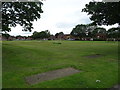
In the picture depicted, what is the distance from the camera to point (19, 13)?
52.4ft

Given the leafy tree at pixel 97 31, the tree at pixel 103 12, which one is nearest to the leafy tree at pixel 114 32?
the tree at pixel 103 12

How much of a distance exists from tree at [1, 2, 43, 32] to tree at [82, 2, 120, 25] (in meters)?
5.98

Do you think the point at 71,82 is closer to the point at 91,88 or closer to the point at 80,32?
the point at 91,88

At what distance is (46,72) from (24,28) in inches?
434

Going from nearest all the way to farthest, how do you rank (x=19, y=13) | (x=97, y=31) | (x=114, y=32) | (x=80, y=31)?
(x=19, y=13) → (x=114, y=32) → (x=80, y=31) → (x=97, y=31)

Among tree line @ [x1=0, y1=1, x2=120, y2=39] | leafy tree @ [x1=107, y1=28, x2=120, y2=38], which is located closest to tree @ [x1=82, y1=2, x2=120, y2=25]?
tree line @ [x1=0, y1=1, x2=120, y2=39]

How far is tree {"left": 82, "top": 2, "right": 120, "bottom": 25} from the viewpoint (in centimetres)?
1534

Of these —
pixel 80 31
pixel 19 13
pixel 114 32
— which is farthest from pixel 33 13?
pixel 80 31

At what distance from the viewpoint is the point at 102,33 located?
105 m

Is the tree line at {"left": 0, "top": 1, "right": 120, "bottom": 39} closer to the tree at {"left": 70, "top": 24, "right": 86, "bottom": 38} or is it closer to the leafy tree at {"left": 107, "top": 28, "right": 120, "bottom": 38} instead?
the leafy tree at {"left": 107, "top": 28, "right": 120, "bottom": 38}

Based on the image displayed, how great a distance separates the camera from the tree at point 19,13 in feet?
49.1

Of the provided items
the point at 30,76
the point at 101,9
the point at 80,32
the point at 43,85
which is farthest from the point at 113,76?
the point at 80,32

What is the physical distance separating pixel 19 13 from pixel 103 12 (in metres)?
9.43

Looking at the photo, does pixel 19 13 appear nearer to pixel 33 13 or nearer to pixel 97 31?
pixel 33 13
